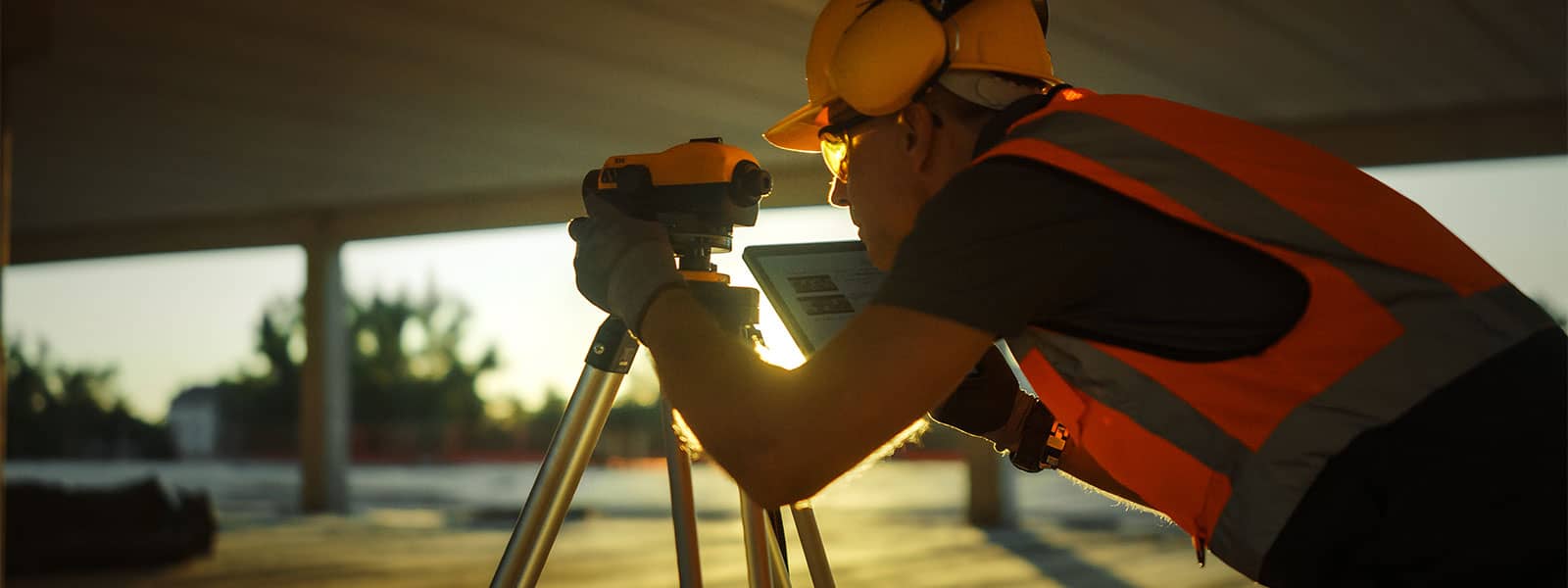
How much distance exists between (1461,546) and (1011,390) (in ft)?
2.26

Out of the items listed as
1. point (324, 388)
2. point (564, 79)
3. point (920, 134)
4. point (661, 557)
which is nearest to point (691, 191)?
point (920, 134)

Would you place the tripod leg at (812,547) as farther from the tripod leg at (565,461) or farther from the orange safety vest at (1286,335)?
the orange safety vest at (1286,335)

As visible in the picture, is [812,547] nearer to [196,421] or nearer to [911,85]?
[911,85]

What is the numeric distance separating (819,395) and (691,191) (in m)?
0.52

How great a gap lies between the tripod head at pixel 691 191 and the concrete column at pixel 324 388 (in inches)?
359

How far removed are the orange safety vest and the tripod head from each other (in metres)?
0.49

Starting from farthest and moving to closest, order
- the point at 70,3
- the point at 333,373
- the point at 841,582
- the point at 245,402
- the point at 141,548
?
the point at 245,402 < the point at 333,373 < the point at 141,548 < the point at 841,582 < the point at 70,3

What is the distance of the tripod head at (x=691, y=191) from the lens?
4.46 ft

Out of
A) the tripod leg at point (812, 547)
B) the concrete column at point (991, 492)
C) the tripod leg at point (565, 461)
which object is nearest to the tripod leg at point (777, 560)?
the tripod leg at point (812, 547)

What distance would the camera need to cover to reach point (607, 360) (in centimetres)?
144

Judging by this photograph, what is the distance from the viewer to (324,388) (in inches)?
388

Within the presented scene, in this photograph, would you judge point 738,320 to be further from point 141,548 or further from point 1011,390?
point 141,548

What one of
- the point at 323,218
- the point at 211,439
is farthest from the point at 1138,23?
the point at 211,439

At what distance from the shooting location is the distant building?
27484 millimetres
